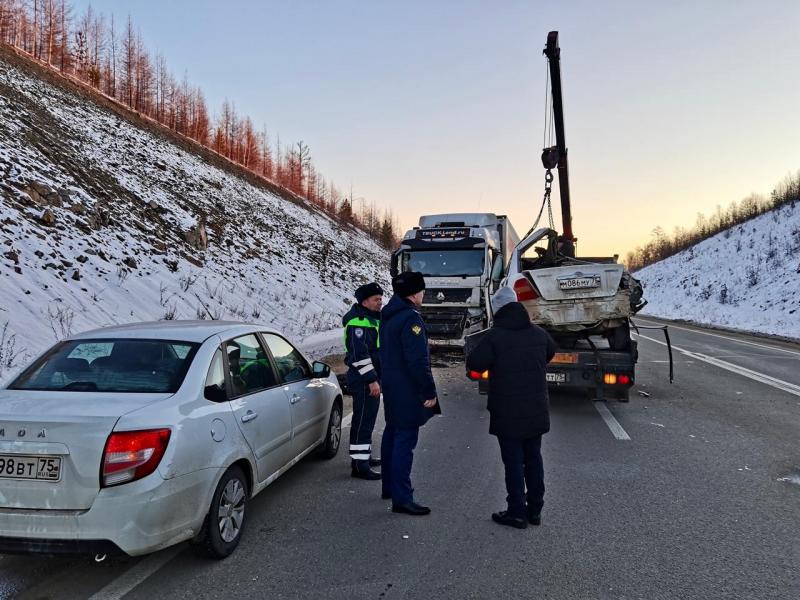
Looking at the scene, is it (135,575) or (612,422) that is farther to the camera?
(612,422)

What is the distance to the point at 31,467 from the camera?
2635mm

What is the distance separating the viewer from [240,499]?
346 cm

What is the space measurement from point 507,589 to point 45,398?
293 centimetres

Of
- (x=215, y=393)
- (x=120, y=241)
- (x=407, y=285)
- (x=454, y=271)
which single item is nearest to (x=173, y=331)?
(x=215, y=393)

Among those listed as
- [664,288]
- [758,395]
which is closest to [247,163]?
[664,288]

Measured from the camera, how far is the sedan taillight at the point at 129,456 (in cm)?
263

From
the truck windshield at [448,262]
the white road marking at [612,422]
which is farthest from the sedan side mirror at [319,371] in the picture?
the truck windshield at [448,262]

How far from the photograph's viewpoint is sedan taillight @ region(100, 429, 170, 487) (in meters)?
2.63

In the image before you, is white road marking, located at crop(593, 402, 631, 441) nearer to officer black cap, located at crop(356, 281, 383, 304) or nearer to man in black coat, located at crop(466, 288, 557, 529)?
man in black coat, located at crop(466, 288, 557, 529)

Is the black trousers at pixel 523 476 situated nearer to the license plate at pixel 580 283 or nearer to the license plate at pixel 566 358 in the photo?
the license plate at pixel 566 358

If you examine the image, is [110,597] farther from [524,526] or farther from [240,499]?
[524,526]

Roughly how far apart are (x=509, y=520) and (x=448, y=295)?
8895 millimetres

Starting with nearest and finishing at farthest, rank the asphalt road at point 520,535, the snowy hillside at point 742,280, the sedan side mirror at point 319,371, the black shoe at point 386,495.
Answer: the asphalt road at point 520,535 < the black shoe at point 386,495 < the sedan side mirror at point 319,371 < the snowy hillside at point 742,280

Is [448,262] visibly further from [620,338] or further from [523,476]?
[523,476]
